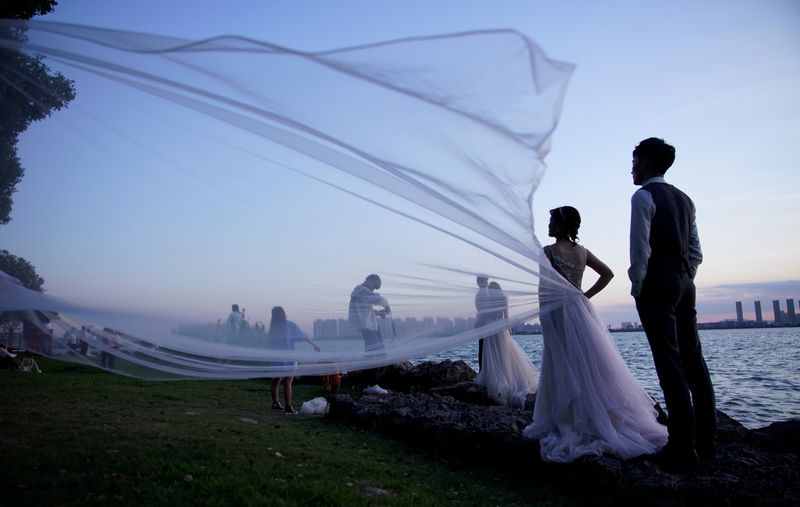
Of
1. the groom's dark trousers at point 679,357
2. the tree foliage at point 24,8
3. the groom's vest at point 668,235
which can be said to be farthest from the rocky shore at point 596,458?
the tree foliage at point 24,8

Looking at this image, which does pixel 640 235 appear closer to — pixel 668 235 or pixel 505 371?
pixel 668 235

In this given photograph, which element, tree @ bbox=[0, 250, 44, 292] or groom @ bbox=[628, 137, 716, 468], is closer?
groom @ bbox=[628, 137, 716, 468]

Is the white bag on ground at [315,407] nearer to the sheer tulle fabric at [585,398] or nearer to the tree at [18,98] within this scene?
the sheer tulle fabric at [585,398]

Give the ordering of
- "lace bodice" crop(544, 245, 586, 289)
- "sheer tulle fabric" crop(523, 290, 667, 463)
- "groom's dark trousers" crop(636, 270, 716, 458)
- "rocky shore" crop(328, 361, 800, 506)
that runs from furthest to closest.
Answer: "lace bodice" crop(544, 245, 586, 289) < "sheer tulle fabric" crop(523, 290, 667, 463) < "groom's dark trousers" crop(636, 270, 716, 458) < "rocky shore" crop(328, 361, 800, 506)

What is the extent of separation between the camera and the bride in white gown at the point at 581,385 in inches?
203

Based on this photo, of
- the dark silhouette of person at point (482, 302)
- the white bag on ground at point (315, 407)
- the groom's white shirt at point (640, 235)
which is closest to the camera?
the groom's white shirt at point (640, 235)

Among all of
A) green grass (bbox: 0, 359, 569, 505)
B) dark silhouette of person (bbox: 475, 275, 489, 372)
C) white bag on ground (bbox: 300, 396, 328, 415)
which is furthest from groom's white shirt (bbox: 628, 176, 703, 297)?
white bag on ground (bbox: 300, 396, 328, 415)

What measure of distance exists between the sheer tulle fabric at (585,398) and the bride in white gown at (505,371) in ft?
17.6

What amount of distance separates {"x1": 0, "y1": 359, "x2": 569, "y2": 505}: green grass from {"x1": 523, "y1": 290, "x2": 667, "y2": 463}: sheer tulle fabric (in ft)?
1.75

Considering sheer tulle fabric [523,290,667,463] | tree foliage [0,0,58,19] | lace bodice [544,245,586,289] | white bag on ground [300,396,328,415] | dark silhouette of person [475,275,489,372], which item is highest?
tree foliage [0,0,58,19]

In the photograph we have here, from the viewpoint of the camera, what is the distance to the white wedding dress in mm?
5117

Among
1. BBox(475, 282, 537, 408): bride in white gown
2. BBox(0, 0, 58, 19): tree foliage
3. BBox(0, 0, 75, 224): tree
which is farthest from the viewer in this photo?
BBox(475, 282, 537, 408): bride in white gown

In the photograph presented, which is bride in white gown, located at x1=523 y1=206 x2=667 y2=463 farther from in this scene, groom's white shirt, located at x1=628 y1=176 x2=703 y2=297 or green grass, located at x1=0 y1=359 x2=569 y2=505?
groom's white shirt, located at x1=628 y1=176 x2=703 y2=297

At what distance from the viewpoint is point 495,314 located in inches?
229
